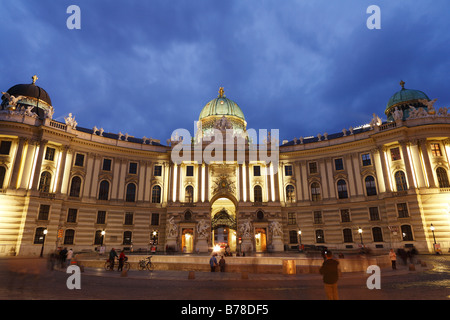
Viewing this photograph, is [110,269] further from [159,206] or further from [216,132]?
[216,132]

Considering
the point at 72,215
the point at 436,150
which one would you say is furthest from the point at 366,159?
the point at 72,215

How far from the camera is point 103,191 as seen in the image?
4753cm

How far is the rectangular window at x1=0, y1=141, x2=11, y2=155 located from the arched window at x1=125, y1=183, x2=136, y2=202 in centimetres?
1867

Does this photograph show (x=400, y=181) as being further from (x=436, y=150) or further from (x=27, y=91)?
(x=27, y=91)

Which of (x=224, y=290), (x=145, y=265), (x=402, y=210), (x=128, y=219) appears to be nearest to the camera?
(x=224, y=290)

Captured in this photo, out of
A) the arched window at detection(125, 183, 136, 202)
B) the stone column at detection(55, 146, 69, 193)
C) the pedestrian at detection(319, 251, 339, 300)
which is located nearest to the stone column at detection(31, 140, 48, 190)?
the stone column at detection(55, 146, 69, 193)

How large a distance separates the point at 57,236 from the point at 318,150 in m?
46.3

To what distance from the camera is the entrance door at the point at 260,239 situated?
157 feet

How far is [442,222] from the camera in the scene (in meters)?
38.0

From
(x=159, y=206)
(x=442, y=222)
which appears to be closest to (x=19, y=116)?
(x=159, y=206)

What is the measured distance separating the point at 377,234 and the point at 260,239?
1928 centimetres

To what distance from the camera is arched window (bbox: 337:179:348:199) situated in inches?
1890

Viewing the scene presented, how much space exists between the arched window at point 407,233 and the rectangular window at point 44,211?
175 feet

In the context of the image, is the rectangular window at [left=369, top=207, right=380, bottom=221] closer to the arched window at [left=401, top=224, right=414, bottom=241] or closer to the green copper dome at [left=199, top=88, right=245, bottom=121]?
the arched window at [left=401, top=224, right=414, bottom=241]
